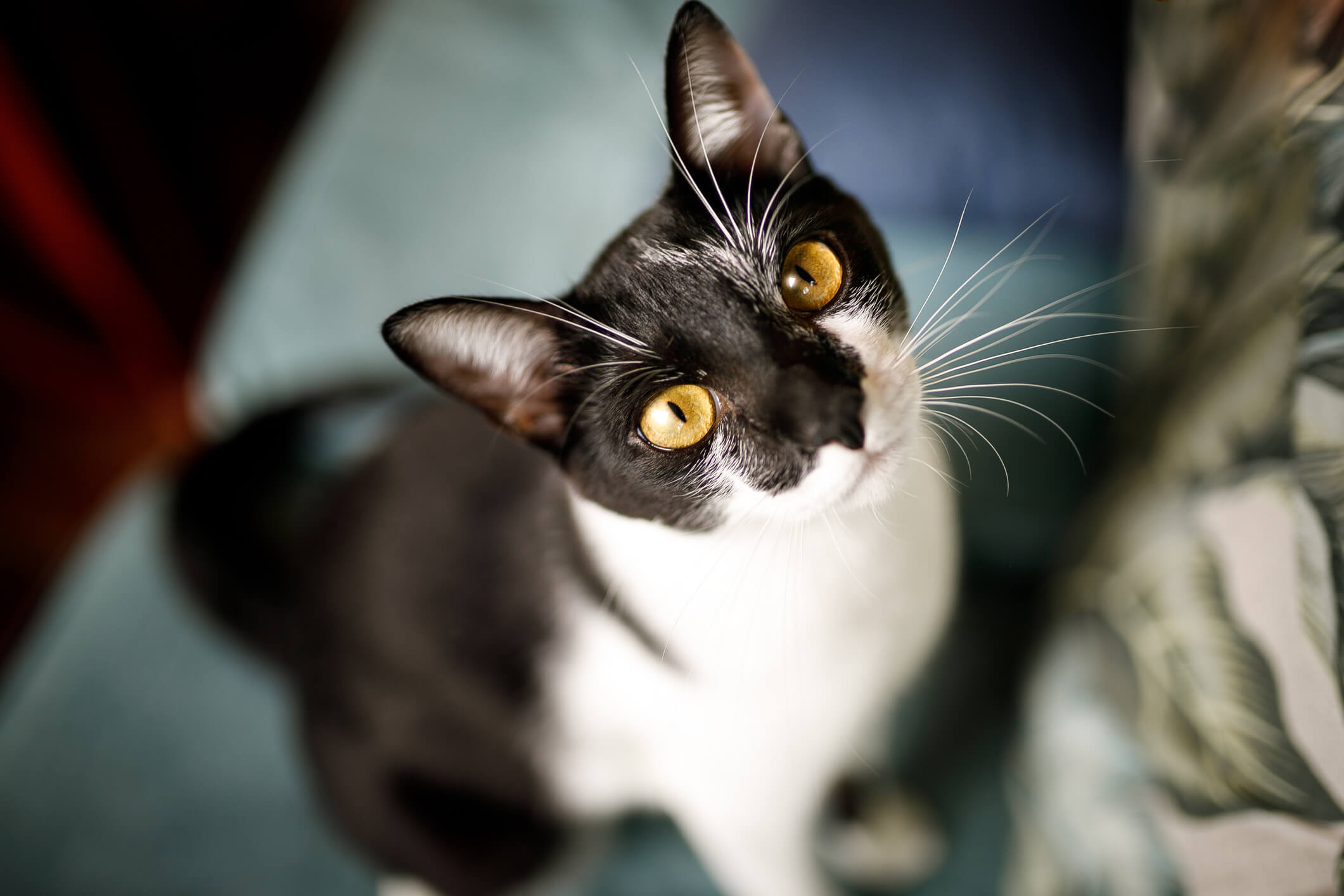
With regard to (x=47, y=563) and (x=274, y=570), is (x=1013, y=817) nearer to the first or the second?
(x=274, y=570)

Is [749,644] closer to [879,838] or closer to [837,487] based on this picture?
[837,487]

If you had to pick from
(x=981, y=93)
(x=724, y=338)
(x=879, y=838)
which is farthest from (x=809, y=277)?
(x=879, y=838)

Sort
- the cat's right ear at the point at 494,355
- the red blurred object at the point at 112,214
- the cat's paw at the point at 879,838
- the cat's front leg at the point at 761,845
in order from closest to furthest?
the cat's right ear at the point at 494,355, the cat's front leg at the point at 761,845, the cat's paw at the point at 879,838, the red blurred object at the point at 112,214

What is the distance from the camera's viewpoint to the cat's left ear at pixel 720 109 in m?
0.52

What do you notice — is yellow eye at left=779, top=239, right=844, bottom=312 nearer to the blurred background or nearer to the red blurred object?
the blurred background

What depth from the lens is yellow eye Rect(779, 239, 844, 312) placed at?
579 mm

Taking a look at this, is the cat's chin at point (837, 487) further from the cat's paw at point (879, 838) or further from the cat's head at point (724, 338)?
the cat's paw at point (879, 838)

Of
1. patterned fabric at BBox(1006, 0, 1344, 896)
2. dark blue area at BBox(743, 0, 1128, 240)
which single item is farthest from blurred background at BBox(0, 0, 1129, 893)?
patterned fabric at BBox(1006, 0, 1344, 896)

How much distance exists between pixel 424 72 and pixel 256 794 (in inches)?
47.9

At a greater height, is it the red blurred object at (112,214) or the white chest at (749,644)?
the red blurred object at (112,214)

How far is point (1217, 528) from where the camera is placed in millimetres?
721

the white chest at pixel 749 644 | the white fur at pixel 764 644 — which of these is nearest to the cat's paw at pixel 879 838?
the white fur at pixel 764 644

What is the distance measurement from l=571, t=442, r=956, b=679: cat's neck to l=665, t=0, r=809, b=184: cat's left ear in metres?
0.26

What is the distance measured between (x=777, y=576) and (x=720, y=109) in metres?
0.37
